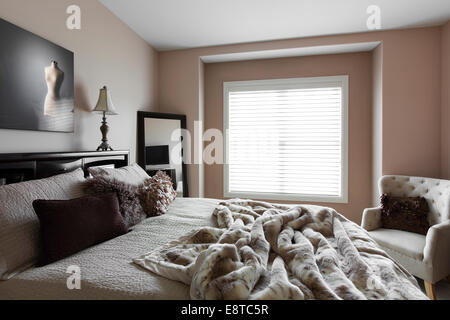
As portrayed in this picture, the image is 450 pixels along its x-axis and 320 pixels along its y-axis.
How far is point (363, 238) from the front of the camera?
1412 mm

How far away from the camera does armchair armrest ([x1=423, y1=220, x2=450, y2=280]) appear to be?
6.54ft

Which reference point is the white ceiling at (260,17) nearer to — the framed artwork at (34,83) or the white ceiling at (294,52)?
the white ceiling at (294,52)

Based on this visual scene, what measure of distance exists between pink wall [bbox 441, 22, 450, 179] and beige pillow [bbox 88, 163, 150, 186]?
335 centimetres

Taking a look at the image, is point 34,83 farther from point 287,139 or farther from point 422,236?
point 422,236

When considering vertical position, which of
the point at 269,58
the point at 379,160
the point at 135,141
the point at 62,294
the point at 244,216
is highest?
the point at 269,58

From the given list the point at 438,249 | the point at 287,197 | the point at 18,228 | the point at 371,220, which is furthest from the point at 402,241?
the point at 18,228

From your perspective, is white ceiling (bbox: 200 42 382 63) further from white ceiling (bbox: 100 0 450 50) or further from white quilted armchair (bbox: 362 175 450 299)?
white quilted armchair (bbox: 362 175 450 299)

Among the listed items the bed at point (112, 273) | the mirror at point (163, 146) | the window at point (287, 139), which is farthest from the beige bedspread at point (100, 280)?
the window at point (287, 139)

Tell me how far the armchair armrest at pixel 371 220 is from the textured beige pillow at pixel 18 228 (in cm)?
283

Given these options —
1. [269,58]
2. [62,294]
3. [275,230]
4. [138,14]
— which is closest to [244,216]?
[275,230]

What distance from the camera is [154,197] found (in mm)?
1991

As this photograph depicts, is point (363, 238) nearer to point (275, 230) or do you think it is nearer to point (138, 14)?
point (275, 230)

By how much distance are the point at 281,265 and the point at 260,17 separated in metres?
2.71
